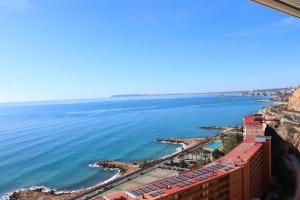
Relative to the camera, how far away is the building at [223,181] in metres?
15.9

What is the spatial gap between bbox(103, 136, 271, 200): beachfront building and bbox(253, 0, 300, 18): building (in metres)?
12.9

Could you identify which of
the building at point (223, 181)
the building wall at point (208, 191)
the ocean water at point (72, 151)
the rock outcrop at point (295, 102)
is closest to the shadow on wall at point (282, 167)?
the building at point (223, 181)

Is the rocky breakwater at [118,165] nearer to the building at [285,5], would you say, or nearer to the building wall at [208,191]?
the building wall at [208,191]

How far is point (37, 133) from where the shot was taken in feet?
251

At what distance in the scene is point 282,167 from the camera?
1141 inches

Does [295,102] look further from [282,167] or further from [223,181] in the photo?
[223,181]

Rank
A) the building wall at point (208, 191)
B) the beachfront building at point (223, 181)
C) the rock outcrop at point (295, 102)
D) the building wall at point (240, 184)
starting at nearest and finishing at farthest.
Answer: the beachfront building at point (223, 181) → the building wall at point (208, 191) → the building wall at point (240, 184) → the rock outcrop at point (295, 102)

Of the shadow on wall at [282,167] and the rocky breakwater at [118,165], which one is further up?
the shadow on wall at [282,167]

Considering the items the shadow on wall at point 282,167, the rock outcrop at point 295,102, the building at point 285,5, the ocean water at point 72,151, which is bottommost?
the ocean water at point 72,151

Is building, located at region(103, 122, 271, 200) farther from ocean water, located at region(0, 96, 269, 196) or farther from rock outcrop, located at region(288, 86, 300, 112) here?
rock outcrop, located at region(288, 86, 300, 112)

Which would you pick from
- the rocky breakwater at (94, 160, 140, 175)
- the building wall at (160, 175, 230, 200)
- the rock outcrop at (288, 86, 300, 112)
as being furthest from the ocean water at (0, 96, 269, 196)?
the building wall at (160, 175, 230, 200)

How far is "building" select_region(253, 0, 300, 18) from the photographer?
3.02 meters

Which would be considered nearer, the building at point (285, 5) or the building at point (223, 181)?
the building at point (285, 5)

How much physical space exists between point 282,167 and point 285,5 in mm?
29449
